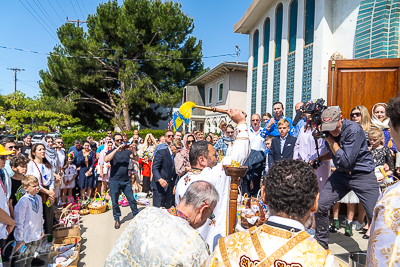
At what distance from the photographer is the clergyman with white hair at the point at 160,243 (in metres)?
1.49

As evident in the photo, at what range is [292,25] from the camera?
8930mm

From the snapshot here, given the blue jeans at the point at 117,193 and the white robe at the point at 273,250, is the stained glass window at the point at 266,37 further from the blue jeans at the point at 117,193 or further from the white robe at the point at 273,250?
the white robe at the point at 273,250

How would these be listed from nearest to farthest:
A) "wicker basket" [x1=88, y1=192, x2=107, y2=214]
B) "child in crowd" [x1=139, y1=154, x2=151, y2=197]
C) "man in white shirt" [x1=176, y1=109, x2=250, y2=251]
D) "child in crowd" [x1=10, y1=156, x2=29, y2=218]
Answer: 1. "man in white shirt" [x1=176, y1=109, x2=250, y2=251]
2. "child in crowd" [x1=10, y1=156, x2=29, y2=218]
3. "wicker basket" [x1=88, y1=192, x2=107, y2=214]
4. "child in crowd" [x1=139, y1=154, x2=151, y2=197]

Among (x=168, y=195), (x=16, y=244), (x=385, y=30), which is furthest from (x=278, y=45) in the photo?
(x=16, y=244)

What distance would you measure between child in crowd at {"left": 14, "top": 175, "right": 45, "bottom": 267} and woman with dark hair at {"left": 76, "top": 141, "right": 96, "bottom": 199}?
339 cm

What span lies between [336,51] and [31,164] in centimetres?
728

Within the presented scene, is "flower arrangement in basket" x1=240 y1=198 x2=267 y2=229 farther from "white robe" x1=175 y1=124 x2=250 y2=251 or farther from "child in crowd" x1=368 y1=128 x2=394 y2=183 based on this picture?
"child in crowd" x1=368 y1=128 x2=394 y2=183

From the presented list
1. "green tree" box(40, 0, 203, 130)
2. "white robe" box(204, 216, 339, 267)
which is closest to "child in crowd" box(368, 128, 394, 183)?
"white robe" box(204, 216, 339, 267)

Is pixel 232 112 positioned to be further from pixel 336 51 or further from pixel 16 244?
pixel 336 51

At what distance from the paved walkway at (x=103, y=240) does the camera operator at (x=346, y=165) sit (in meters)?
0.93

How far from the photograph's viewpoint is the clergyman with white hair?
149 centimetres

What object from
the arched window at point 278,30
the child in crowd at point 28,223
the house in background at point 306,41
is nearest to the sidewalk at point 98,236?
the child in crowd at point 28,223

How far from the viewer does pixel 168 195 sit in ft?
17.9

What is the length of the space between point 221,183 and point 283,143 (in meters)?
3.01
